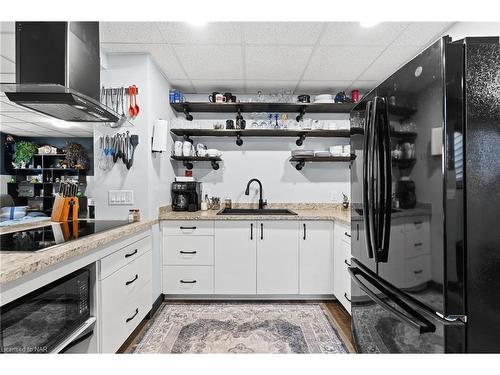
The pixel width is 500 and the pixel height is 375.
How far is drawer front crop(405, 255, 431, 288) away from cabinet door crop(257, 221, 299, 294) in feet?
5.63

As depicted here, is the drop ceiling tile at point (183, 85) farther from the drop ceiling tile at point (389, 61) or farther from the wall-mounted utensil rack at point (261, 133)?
the drop ceiling tile at point (389, 61)

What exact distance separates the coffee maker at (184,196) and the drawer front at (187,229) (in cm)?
33

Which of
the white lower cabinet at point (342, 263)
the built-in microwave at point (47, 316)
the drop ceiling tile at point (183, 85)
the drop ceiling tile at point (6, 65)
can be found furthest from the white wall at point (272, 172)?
the built-in microwave at point (47, 316)

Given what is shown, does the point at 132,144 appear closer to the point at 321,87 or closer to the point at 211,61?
the point at 211,61

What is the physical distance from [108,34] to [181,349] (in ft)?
8.35

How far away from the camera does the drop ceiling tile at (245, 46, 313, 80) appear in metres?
2.30

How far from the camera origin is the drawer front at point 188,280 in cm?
268

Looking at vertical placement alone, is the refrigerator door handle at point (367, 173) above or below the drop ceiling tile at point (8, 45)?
below

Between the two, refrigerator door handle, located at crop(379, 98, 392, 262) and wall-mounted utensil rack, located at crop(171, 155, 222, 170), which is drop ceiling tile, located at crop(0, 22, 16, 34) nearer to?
wall-mounted utensil rack, located at crop(171, 155, 222, 170)

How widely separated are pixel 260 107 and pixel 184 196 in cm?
140

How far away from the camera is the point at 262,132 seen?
3.16m

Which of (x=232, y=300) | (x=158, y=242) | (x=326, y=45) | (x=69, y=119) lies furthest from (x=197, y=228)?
(x=326, y=45)

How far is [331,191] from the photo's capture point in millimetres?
3365

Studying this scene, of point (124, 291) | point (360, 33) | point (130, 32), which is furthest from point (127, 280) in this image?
point (360, 33)
